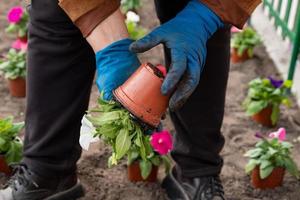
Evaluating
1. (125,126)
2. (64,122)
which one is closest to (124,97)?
(125,126)

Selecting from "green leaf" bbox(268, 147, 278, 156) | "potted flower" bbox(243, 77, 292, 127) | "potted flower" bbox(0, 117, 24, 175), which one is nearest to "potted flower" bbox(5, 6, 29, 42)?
"potted flower" bbox(0, 117, 24, 175)

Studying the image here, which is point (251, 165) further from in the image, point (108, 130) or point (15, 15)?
point (15, 15)

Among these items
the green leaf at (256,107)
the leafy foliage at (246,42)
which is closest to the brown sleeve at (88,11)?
the green leaf at (256,107)

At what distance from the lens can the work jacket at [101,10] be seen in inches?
62.4

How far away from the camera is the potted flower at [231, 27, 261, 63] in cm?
355

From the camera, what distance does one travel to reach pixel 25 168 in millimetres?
2131

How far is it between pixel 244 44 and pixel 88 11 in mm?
2098

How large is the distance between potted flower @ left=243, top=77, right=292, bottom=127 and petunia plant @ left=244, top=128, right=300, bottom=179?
0.42 meters

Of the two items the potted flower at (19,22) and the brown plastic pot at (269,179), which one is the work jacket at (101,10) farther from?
the potted flower at (19,22)

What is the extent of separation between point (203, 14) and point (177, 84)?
9.6 inches

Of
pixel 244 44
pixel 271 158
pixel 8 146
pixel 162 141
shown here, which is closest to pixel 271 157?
pixel 271 158

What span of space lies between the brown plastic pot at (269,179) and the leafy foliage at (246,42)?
4.05 ft

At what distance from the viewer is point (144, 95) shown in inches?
61.1

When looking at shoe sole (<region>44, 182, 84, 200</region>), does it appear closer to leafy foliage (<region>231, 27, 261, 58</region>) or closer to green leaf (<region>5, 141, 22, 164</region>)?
green leaf (<region>5, 141, 22, 164</region>)
